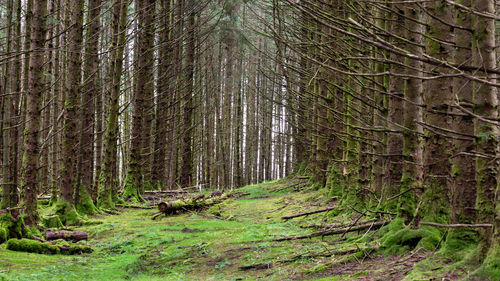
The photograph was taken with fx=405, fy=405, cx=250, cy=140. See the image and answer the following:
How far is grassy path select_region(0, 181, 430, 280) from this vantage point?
4.56 m

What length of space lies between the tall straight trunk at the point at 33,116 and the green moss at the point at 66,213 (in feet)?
8.50

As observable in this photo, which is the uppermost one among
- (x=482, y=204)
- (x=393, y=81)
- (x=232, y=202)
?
(x=393, y=81)

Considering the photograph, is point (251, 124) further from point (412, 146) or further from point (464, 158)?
point (464, 158)

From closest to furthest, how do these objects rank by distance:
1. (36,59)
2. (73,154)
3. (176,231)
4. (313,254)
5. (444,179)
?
(444,179), (313,254), (36,59), (176,231), (73,154)

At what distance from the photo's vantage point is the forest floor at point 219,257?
13.1 ft

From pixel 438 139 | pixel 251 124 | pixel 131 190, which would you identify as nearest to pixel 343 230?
pixel 438 139

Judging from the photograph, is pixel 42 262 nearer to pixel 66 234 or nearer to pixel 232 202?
pixel 66 234

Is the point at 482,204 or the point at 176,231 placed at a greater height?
the point at 482,204

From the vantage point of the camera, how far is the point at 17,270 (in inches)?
196

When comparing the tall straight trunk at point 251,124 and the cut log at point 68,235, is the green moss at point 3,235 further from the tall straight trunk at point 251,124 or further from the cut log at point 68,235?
the tall straight trunk at point 251,124

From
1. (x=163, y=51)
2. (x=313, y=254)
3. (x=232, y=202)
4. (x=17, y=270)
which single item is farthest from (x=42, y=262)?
(x=163, y=51)

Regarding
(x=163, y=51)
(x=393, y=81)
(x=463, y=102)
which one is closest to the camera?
(x=463, y=102)

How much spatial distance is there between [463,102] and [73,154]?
8.65 m

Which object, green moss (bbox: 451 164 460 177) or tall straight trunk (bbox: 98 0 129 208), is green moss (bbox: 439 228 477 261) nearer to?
green moss (bbox: 451 164 460 177)
